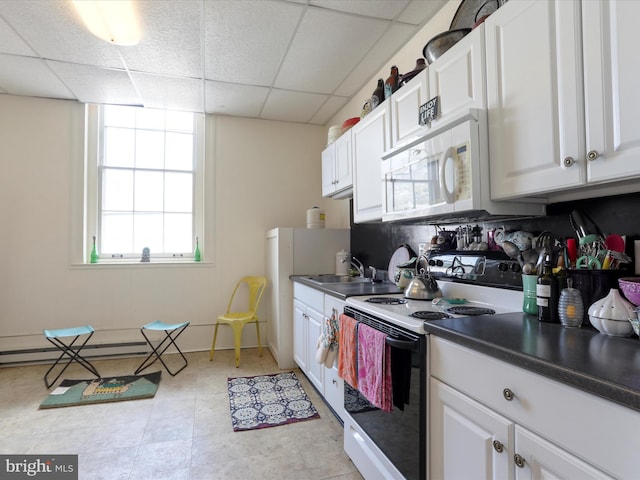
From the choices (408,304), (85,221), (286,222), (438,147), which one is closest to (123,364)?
(85,221)

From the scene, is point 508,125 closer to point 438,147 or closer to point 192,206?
point 438,147

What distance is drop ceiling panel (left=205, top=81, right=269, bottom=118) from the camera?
130 inches

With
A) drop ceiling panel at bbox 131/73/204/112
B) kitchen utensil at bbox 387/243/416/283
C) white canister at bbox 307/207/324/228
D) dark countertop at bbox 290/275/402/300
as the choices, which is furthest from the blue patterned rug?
drop ceiling panel at bbox 131/73/204/112

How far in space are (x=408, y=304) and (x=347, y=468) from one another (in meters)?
0.94

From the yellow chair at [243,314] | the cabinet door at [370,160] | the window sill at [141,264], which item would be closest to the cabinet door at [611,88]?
the cabinet door at [370,160]

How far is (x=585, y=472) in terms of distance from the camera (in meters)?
0.78

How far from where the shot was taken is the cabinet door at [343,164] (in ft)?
9.03

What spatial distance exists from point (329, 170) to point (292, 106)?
1.06 m

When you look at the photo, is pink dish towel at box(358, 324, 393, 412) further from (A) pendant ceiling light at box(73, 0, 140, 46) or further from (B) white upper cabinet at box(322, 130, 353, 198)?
(A) pendant ceiling light at box(73, 0, 140, 46)

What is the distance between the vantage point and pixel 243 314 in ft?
12.1

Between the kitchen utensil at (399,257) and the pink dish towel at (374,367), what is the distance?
3.05 feet

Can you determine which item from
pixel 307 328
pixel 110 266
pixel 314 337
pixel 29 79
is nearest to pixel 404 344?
pixel 314 337

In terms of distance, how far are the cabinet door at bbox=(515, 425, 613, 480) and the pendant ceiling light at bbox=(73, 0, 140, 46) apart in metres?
2.89

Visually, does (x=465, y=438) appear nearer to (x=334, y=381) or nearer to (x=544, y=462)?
(x=544, y=462)
